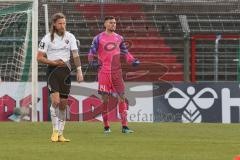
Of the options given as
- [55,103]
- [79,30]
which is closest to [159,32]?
[79,30]

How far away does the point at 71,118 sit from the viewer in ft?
62.4

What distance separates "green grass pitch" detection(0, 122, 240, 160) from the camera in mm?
8844

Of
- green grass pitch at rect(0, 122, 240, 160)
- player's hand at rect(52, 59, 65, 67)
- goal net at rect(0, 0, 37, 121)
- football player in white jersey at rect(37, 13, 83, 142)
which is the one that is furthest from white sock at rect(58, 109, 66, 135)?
goal net at rect(0, 0, 37, 121)

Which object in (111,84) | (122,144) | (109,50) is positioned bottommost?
(122,144)

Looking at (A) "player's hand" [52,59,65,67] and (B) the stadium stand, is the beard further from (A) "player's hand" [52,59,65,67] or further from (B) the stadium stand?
(B) the stadium stand

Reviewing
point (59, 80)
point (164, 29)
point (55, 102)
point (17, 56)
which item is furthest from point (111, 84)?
point (164, 29)

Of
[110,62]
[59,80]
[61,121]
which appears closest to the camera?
[61,121]

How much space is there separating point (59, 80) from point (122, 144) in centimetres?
152

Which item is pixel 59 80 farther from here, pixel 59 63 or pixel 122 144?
pixel 122 144

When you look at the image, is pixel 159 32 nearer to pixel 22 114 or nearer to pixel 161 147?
pixel 22 114

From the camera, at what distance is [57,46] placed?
37.0 feet

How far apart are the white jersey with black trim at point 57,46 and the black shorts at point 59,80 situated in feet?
0.58

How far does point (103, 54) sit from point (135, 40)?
10.5 m

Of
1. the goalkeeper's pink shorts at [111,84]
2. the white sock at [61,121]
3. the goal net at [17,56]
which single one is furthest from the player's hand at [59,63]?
Result: the goal net at [17,56]
